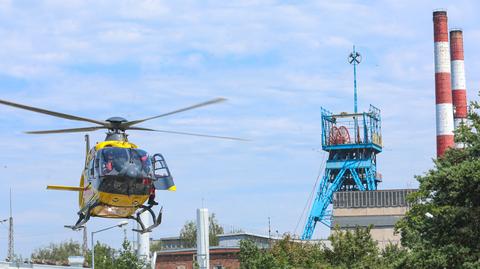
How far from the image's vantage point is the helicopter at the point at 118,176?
32.4 meters

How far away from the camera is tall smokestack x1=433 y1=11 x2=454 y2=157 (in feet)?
301

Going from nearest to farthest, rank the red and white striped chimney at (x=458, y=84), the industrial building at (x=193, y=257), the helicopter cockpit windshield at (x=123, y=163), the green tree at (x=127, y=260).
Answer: the helicopter cockpit windshield at (x=123, y=163), the green tree at (x=127, y=260), the red and white striped chimney at (x=458, y=84), the industrial building at (x=193, y=257)

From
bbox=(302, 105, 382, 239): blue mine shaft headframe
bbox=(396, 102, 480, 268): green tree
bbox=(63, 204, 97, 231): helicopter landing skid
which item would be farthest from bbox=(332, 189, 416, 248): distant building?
bbox=(63, 204, 97, 231): helicopter landing skid

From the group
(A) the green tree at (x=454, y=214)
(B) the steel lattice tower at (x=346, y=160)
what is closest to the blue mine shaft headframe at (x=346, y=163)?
(B) the steel lattice tower at (x=346, y=160)

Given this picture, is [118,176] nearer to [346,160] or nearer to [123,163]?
[123,163]

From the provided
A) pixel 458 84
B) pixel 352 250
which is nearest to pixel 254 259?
pixel 352 250

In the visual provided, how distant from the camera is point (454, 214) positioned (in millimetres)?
41156

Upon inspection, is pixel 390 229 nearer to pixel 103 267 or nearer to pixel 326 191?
pixel 326 191

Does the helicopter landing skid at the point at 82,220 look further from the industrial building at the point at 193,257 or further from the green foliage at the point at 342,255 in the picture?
the industrial building at the point at 193,257

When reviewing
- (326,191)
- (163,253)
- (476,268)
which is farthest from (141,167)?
(326,191)

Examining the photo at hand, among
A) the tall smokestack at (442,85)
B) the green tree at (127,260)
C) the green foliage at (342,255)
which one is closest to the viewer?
the green foliage at (342,255)

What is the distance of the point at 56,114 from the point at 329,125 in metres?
92.6

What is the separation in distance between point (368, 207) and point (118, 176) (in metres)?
80.6

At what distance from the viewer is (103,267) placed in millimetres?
76438
